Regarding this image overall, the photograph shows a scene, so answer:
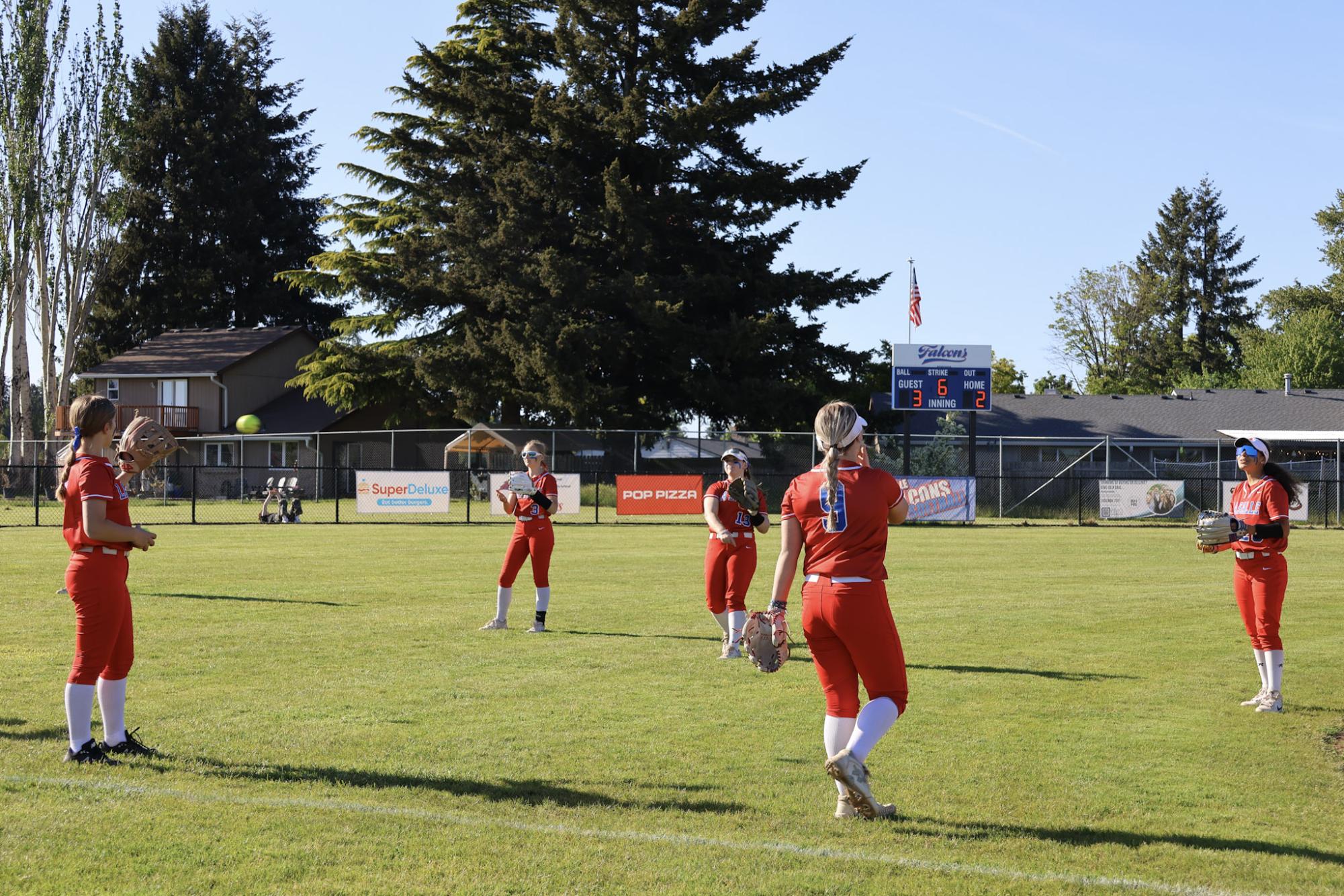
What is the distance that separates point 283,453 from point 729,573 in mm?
43973

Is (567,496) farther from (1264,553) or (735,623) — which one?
(1264,553)

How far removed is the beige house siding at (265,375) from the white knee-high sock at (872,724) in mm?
52845

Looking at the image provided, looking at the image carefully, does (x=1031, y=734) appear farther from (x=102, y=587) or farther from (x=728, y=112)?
(x=728, y=112)

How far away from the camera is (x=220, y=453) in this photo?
178 feet

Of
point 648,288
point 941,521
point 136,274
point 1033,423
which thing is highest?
point 136,274

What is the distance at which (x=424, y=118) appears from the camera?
51.3 meters

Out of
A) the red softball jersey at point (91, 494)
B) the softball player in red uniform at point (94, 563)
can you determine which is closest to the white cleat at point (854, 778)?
the softball player in red uniform at point (94, 563)

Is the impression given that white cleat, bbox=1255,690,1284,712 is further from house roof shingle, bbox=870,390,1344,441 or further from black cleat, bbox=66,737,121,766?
house roof shingle, bbox=870,390,1344,441

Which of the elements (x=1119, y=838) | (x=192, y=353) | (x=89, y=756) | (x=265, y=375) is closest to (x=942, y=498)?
(x=1119, y=838)

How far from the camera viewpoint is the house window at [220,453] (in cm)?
5381

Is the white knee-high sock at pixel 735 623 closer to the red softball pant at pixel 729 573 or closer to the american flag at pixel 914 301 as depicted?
the red softball pant at pixel 729 573

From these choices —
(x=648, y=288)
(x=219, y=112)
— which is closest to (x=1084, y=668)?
(x=648, y=288)

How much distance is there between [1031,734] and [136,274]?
71.6 metres

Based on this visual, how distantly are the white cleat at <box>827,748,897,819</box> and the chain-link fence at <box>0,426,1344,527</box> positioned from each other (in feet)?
88.3
